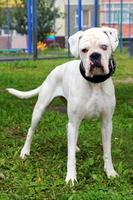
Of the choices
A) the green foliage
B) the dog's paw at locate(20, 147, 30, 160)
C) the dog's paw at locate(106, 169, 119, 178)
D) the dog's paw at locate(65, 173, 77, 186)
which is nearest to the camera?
the dog's paw at locate(65, 173, 77, 186)

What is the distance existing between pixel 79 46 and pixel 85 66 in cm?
17

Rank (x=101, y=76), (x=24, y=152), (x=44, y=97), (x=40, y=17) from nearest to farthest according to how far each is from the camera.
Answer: (x=101, y=76), (x=44, y=97), (x=24, y=152), (x=40, y=17)

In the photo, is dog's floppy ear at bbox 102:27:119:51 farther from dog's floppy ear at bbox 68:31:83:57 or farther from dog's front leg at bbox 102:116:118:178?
dog's front leg at bbox 102:116:118:178

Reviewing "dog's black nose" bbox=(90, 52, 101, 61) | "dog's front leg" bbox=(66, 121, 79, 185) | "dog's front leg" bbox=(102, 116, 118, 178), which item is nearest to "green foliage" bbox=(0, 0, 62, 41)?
"dog's front leg" bbox=(102, 116, 118, 178)

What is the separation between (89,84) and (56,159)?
1142mm

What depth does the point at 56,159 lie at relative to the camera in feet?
18.1

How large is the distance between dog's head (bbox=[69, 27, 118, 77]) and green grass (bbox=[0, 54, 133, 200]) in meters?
0.97

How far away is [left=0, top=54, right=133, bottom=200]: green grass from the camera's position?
14.8 feet

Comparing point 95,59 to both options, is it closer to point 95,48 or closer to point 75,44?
point 95,48

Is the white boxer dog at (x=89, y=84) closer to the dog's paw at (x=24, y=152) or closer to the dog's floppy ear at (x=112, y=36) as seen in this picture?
the dog's floppy ear at (x=112, y=36)

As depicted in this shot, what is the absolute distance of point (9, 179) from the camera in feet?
16.0

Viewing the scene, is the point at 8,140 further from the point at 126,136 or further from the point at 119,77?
the point at 119,77

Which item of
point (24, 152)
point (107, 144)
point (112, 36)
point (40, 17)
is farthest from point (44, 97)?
point (40, 17)

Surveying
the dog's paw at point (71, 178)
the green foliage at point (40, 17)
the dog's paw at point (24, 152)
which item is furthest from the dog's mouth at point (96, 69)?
the green foliage at point (40, 17)
